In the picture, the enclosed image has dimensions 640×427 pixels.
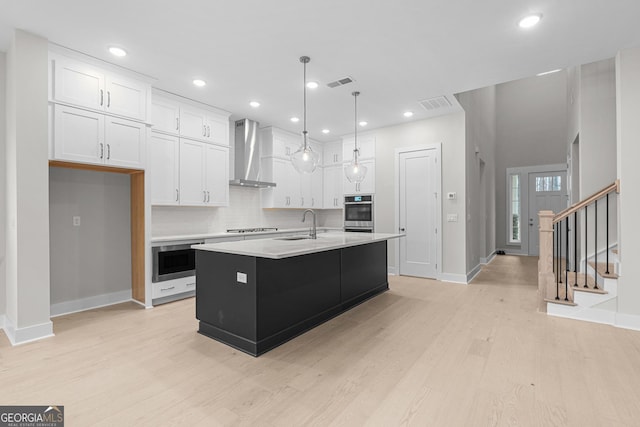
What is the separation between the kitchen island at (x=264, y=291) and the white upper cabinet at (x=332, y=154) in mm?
3856

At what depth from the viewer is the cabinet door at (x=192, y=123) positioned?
15.1 ft

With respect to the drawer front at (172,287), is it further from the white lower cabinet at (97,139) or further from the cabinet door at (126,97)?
the cabinet door at (126,97)

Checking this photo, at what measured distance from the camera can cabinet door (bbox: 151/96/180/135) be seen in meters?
4.25

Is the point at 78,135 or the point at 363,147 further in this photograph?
the point at 363,147

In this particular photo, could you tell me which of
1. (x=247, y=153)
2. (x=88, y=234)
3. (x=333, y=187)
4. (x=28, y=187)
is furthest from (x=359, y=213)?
(x=28, y=187)

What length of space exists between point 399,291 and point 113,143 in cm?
435

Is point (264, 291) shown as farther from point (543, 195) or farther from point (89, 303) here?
point (543, 195)

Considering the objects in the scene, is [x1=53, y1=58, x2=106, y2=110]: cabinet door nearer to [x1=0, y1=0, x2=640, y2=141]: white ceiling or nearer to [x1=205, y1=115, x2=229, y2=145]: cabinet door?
[x1=0, y1=0, x2=640, y2=141]: white ceiling

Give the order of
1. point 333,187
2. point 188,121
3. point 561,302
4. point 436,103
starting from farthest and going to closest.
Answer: point 333,187, point 436,103, point 188,121, point 561,302

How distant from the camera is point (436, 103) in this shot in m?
4.92

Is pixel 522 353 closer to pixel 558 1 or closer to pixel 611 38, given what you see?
pixel 558 1

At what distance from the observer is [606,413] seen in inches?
73.9

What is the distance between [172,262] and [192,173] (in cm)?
137

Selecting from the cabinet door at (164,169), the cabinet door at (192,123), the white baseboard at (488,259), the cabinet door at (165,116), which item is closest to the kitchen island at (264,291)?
the cabinet door at (164,169)
